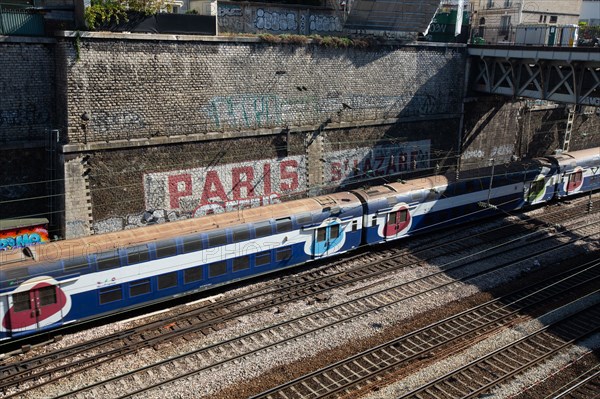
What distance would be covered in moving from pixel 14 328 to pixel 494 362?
14246 millimetres

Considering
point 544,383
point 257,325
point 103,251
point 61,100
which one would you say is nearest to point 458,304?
point 544,383

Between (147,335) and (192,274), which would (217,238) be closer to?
(192,274)

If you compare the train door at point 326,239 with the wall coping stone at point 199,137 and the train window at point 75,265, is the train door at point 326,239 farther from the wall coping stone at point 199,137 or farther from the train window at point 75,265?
the train window at point 75,265

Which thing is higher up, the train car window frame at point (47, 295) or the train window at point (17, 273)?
the train window at point (17, 273)

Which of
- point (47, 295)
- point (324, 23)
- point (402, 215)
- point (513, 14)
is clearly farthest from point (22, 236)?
point (513, 14)

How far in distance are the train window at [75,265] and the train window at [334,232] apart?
9777 mm

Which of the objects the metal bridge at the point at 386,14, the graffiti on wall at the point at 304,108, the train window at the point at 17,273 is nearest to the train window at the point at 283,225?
the graffiti on wall at the point at 304,108

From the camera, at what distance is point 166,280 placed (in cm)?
1845

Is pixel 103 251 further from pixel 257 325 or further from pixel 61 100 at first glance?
pixel 61 100


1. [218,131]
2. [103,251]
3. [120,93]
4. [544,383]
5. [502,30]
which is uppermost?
[502,30]

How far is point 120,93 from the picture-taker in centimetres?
2311

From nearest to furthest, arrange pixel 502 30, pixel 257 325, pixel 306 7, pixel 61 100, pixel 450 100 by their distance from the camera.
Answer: pixel 257 325, pixel 61 100, pixel 306 7, pixel 450 100, pixel 502 30

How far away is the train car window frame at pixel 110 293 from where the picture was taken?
56.6 ft

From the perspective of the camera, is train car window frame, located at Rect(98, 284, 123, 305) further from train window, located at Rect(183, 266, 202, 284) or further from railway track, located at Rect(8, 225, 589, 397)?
railway track, located at Rect(8, 225, 589, 397)
